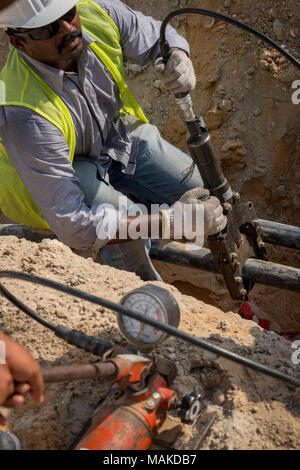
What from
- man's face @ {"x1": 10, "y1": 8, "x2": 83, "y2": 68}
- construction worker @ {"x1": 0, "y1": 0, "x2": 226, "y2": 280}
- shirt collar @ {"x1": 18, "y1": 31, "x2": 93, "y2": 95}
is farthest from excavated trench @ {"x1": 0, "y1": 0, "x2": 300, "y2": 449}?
man's face @ {"x1": 10, "y1": 8, "x2": 83, "y2": 68}

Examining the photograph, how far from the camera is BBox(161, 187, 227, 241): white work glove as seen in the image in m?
2.36

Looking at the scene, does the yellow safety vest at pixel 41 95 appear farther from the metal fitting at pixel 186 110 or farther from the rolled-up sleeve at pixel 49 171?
the metal fitting at pixel 186 110

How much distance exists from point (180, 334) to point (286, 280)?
1.39 metres

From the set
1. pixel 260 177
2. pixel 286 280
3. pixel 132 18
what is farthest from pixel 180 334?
pixel 260 177

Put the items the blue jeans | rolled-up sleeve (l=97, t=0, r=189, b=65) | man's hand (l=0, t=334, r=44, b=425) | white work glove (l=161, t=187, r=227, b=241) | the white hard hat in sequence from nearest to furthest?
man's hand (l=0, t=334, r=44, b=425) < the white hard hat < white work glove (l=161, t=187, r=227, b=241) < rolled-up sleeve (l=97, t=0, r=189, b=65) < the blue jeans

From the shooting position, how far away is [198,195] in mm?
2441

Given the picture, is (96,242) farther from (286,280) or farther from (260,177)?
(260,177)

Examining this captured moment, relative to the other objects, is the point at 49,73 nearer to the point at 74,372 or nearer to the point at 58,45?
the point at 58,45

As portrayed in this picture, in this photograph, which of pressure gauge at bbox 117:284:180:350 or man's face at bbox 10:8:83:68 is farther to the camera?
man's face at bbox 10:8:83:68

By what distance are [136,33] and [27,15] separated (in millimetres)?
806

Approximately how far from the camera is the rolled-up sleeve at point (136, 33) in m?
2.70

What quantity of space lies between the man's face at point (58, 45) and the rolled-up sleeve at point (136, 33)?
0.44m

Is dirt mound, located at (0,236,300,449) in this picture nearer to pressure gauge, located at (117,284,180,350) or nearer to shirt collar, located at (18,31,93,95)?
pressure gauge, located at (117,284,180,350)

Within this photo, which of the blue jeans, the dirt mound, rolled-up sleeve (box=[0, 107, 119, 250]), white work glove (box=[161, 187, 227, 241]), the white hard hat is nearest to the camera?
the dirt mound
